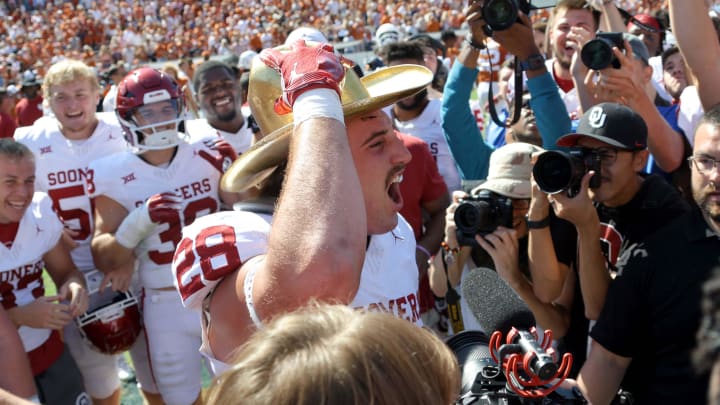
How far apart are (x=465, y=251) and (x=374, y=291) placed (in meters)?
1.25

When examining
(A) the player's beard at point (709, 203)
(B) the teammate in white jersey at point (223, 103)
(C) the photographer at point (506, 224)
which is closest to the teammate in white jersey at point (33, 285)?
(B) the teammate in white jersey at point (223, 103)

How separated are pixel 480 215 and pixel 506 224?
19 centimetres

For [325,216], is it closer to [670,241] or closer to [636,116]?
[670,241]

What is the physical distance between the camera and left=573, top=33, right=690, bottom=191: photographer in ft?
8.32

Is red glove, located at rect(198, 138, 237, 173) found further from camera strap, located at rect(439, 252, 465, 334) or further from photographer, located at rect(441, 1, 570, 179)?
camera strap, located at rect(439, 252, 465, 334)

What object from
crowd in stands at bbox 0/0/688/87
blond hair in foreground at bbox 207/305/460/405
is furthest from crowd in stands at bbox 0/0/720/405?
crowd in stands at bbox 0/0/688/87

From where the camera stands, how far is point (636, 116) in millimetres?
2352

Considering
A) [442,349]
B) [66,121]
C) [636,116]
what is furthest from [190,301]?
[66,121]

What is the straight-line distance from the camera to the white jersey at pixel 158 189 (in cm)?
363

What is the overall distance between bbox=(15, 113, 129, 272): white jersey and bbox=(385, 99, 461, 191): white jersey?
5.86ft

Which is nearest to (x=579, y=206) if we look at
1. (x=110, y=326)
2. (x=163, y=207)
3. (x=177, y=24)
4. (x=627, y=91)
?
(x=627, y=91)

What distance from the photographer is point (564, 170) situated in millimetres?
2273

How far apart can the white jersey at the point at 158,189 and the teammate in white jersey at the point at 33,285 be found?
0.32 metres

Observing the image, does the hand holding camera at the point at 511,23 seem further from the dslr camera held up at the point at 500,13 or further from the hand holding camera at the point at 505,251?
the hand holding camera at the point at 505,251
